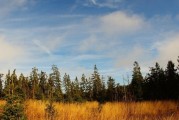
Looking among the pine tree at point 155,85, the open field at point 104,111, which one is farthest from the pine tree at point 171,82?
the open field at point 104,111

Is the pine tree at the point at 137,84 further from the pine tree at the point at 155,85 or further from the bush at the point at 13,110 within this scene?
the bush at the point at 13,110

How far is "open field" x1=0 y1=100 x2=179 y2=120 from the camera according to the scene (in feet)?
28.5

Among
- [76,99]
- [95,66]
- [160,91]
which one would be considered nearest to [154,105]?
[160,91]

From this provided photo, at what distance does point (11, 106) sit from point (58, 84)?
39996 millimetres

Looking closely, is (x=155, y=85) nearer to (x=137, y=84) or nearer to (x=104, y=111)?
(x=137, y=84)

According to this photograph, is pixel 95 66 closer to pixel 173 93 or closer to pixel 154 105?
pixel 173 93

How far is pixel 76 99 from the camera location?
37969 millimetres

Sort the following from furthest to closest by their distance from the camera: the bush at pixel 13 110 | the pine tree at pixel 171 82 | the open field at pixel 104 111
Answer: the pine tree at pixel 171 82
the bush at pixel 13 110
the open field at pixel 104 111

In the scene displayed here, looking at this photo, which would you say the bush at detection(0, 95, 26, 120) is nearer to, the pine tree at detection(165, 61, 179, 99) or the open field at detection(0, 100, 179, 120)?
the open field at detection(0, 100, 179, 120)

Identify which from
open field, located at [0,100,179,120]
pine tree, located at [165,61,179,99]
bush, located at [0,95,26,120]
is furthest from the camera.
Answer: pine tree, located at [165,61,179,99]

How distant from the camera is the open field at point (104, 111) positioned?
8.67 metres

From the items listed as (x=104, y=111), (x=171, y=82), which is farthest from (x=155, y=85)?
(x=104, y=111)

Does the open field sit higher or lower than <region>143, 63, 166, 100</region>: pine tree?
lower

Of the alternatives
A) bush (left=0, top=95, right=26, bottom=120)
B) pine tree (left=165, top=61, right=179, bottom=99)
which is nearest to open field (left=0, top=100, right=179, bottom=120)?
bush (left=0, top=95, right=26, bottom=120)
